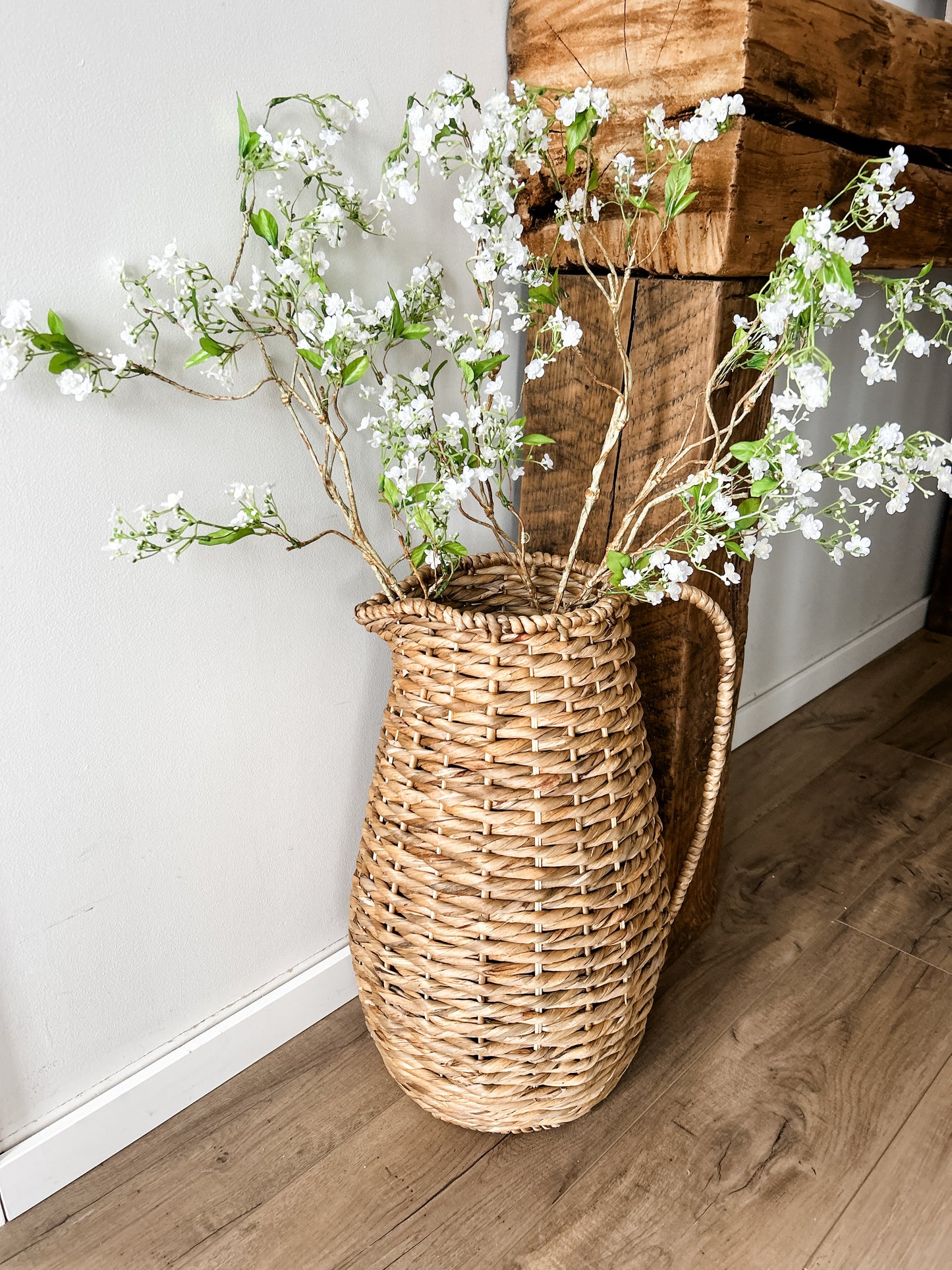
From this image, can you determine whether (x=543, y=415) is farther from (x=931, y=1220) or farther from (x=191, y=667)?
(x=931, y=1220)

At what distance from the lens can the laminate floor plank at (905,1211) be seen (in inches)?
40.4

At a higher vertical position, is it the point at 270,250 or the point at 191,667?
the point at 270,250

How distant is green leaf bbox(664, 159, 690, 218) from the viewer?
89 cm

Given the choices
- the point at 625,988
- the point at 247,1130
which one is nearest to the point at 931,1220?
the point at 625,988

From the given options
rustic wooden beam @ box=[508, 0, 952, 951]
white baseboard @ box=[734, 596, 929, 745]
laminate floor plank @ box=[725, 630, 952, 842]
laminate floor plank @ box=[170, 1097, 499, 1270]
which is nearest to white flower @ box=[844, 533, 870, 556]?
rustic wooden beam @ box=[508, 0, 952, 951]

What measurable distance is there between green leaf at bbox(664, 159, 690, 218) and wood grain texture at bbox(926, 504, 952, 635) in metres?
2.02

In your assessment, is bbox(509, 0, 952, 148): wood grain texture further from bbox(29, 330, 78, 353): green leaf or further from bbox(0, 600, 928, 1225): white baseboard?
bbox(0, 600, 928, 1225): white baseboard

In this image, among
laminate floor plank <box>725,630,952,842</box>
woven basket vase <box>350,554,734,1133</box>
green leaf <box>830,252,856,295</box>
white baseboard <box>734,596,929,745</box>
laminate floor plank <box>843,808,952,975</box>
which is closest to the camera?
green leaf <box>830,252,856,295</box>

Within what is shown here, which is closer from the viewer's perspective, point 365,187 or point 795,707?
point 365,187

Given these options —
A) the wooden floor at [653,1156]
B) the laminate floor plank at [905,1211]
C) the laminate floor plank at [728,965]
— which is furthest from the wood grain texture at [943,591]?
the laminate floor plank at [905,1211]

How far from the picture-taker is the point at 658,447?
1.19 m

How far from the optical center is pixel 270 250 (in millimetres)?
1014

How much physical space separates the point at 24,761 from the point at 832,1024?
1.05 meters

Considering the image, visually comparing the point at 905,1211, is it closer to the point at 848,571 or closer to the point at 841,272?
the point at 841,272
